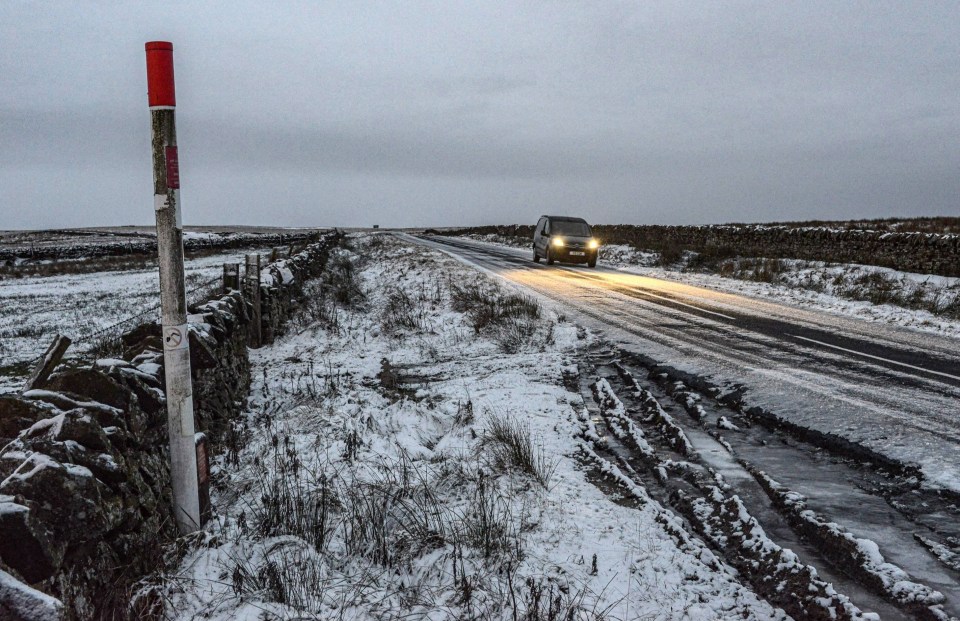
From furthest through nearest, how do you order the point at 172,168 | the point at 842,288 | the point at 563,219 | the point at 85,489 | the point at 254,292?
the point at 563,219, the point at 842,288, the point at 254,292, the point at 172,168, the point at 85,489

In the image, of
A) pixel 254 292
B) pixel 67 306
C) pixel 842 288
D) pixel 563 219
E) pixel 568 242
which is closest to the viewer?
pixel 254 292

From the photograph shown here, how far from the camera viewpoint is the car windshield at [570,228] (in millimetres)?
22375

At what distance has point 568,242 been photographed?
22.0 meters

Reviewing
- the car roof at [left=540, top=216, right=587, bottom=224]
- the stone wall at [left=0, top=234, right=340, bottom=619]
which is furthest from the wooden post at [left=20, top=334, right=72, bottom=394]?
the car roof at [left=540, top=216, right=587, bottom=224]

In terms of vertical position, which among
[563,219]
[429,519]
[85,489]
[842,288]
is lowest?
[429,519]

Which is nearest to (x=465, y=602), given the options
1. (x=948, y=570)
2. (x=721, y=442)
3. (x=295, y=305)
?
(x=948, y=570)

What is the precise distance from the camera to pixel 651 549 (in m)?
3.57

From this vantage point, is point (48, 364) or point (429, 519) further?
point (429, 519)

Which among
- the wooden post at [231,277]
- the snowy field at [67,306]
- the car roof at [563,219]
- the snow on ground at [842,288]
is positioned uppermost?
the car roof at [563,219]

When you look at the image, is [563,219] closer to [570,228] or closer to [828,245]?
[570,228]

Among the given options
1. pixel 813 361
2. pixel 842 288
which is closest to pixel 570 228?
pixel 842 288

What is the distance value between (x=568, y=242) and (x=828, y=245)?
9362mm

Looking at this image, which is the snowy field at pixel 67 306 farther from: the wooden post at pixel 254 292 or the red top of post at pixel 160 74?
the red top of post at pixel 160 74

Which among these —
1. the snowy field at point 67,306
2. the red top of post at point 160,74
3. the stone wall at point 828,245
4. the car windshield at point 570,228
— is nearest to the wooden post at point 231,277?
the snowy field at point 67,306
